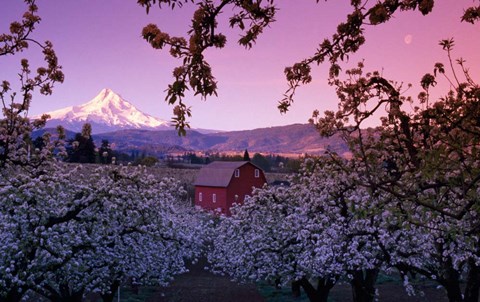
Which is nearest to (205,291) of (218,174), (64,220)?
(64,220)

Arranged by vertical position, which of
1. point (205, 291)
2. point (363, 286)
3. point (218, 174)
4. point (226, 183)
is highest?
point (218, 174)

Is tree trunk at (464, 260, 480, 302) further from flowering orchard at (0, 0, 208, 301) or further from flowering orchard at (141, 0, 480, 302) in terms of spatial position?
flowering orchard at (0, 0, 208, 301)

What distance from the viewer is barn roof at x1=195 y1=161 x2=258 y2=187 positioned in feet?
280

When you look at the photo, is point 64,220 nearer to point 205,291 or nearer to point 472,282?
point 472,282

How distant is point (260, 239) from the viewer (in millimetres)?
27719

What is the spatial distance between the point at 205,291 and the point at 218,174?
4842cm

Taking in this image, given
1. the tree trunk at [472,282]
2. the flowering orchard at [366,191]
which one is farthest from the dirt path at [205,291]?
the tree trunk at [472,282]

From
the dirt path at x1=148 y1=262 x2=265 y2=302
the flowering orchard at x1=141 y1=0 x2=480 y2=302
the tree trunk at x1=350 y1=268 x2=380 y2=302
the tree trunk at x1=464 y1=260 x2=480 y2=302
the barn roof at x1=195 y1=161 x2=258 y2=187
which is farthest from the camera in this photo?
the barn roof at x1=195 y1=161 x2=258 y2=187

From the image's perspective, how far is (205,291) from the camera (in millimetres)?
39844

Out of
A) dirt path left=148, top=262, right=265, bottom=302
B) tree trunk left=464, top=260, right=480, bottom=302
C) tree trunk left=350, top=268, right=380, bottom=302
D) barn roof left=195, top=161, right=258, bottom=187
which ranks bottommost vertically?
dirt path left=148, top=262, right=265, bottom=302

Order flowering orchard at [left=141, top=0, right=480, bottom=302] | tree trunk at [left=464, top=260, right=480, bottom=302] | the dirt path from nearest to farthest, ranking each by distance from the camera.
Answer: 1. flowering orchard at [left=141, top=0, right=480, bottom=302]
2. tree trunk at [left=464, top=260, right=480, bottom=302]
3. the dirt path

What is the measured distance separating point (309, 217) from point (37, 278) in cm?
1279

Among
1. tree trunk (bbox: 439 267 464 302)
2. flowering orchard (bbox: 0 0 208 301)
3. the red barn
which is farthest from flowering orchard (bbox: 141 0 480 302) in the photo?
the red barn

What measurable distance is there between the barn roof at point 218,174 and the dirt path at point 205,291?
36.8 m
